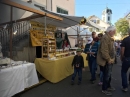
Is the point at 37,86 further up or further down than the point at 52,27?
further down

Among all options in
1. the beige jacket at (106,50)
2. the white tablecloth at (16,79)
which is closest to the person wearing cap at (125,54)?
the beige jacket at (106,50)

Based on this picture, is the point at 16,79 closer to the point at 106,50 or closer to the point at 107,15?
the point at 106,50

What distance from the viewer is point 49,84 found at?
16.1ft

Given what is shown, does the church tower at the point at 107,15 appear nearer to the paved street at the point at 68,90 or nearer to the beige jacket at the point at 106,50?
the paved street at the point at 68,90

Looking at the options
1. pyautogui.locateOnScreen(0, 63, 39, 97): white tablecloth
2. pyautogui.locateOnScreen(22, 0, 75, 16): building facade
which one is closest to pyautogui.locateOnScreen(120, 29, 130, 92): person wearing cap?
pyautogui.locateOnScreen(0, 63, 39, 97): white tablecloth

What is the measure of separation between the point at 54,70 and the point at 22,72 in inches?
50.3

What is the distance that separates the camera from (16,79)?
3.67 meters

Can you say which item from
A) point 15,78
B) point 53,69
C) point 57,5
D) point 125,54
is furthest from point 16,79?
point 57,5

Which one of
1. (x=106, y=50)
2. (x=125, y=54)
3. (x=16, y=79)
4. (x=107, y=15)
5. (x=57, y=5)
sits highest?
(x=107, y=15)

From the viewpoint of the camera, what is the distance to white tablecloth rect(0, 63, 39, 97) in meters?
3.34

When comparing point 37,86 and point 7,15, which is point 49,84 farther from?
point 7,15

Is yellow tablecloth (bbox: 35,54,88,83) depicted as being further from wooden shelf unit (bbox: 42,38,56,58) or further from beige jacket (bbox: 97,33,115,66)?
beige jacket (bbox: 97,33,115,66)

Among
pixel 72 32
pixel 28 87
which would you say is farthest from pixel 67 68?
pixel 72 32

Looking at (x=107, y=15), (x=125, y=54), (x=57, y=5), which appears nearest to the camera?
(x=125, y=54)
